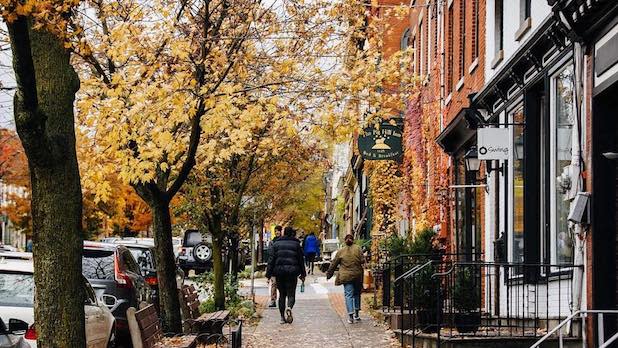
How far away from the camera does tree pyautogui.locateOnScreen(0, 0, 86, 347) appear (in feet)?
33.7

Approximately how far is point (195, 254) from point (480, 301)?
91.1ft

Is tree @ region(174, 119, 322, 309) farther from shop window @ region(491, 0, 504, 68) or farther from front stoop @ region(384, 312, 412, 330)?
shop window @ region(491, 0, 504, 68)

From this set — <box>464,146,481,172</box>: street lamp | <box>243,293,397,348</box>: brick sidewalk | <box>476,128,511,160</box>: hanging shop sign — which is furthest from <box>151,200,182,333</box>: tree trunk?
<box>464,146,481,172</box>: street lamp

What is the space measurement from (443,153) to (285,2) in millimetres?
10164

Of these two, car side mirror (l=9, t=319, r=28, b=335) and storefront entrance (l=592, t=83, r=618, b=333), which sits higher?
Result: storefront entrance (l=592, t=83, r=618, b=333)

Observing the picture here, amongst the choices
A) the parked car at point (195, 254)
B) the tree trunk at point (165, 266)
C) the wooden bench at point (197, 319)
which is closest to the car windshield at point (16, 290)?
the wooden bench at point (197, 319)

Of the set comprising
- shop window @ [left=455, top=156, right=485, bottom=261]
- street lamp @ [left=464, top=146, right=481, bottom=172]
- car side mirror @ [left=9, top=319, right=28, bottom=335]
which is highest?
street lamp @ [left=464, top=146, right=481, bottom=172]

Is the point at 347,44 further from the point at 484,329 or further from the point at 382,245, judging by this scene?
the point at 382,245

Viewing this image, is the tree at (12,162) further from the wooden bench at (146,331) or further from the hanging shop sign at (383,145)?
the wooden bench at (146,331)

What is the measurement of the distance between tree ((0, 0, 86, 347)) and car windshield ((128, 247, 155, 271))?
1303 cm

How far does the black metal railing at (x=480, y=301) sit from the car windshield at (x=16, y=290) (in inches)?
197

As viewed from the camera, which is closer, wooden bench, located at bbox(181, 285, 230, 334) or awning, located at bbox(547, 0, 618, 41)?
awning, located at bbox(547, 0, 618, 41)

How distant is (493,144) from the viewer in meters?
16.7

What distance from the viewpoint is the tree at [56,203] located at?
10.3 m
